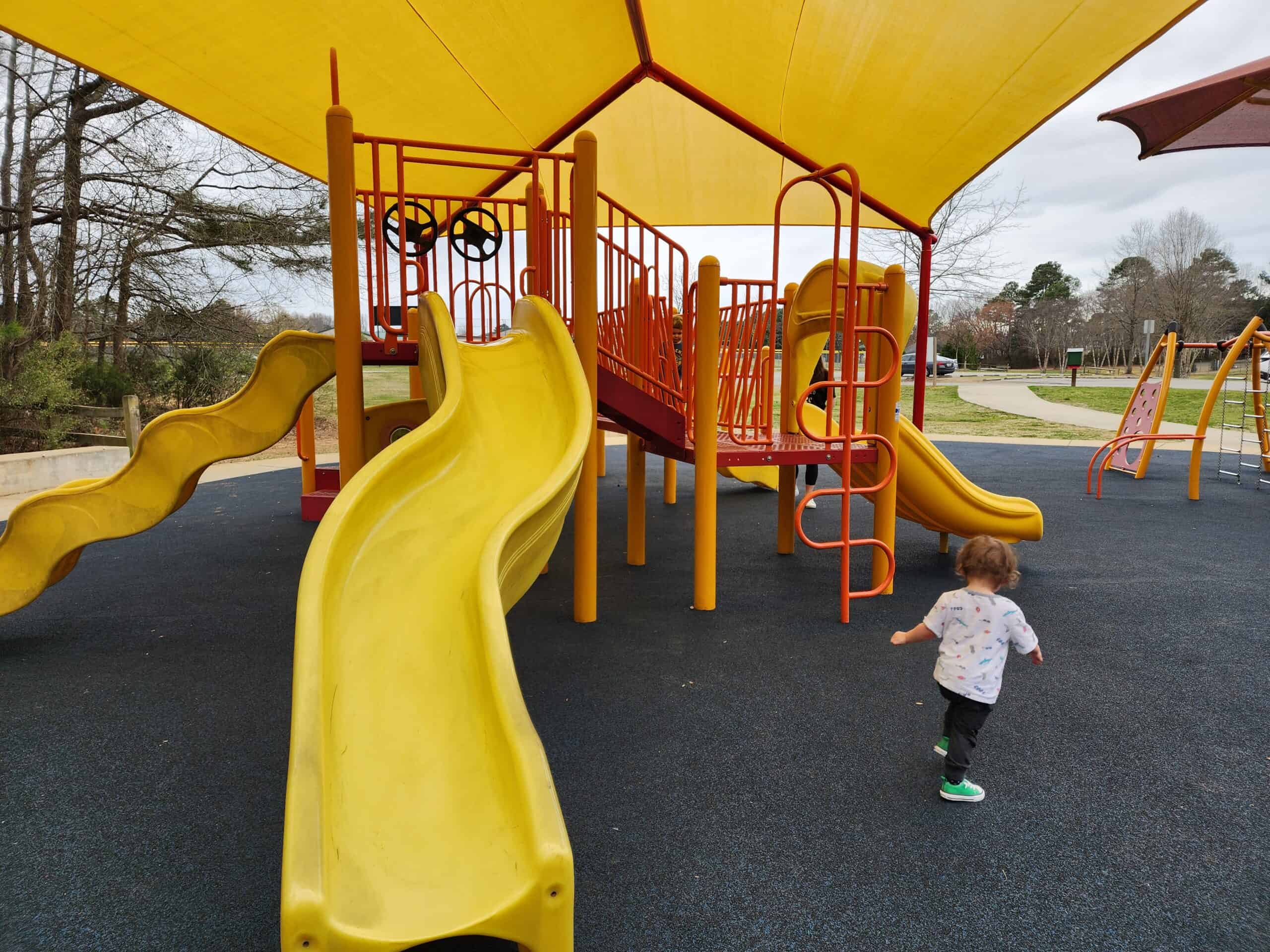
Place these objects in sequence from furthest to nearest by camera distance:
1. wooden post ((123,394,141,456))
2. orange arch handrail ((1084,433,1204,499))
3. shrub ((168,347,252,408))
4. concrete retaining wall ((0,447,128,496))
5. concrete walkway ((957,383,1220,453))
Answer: concrete walkway ((957,383,1220,453)) → shrub ((168,347,252,408)) → wooden post ((123,394,141,456)) → concrete retaining wall ((0,447,128,496)) → orange arch handrail ((1084,433,1204,499))

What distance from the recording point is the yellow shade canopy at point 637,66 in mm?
4906

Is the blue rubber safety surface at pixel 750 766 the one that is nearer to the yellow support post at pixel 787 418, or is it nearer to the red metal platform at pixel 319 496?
the yellow support post at pixel 787 418

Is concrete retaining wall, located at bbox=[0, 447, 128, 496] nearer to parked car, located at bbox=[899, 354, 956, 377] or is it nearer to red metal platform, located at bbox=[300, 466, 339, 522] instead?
red metal platform, located at bbox=[300, 466, 339, 522]

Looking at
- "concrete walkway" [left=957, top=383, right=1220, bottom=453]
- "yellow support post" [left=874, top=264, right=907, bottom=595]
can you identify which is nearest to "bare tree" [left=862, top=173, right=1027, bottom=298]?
"concrete walkway" [left=957, top=383, right=1220, bottom=453]

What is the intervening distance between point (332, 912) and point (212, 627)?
3.53m

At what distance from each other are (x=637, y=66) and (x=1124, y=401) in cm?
2019

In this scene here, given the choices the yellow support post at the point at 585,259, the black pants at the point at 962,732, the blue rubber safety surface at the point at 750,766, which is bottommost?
the blue rubber safety surface at the point at 750,766

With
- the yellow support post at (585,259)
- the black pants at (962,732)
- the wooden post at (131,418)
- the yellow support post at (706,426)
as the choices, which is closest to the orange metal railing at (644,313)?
the yellow support post at (706,426)

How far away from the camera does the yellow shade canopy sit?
16.1 feet

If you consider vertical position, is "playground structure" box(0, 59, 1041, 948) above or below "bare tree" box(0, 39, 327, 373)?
below

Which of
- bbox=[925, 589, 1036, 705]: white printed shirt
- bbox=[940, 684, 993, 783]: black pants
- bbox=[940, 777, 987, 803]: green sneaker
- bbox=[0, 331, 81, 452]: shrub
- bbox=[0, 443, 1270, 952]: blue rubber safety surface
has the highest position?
bbox=[0, 331, 81, 452]: shrub

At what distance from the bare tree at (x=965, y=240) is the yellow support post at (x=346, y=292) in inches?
790

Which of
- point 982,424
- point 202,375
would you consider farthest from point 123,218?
point 982,424

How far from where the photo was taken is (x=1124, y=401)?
21.1m
